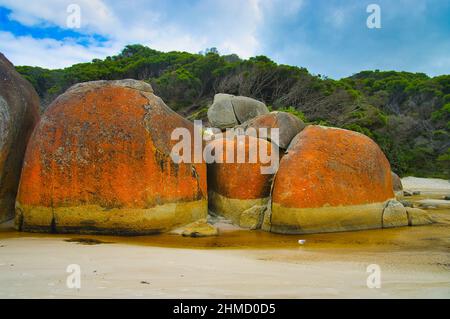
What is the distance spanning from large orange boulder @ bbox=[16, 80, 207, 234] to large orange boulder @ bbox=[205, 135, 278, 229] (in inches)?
37.8

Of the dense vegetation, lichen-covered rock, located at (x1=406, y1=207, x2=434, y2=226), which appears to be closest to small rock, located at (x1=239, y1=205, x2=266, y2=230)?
lichen-covered rock, located at (x1=406, y1=207, x2=434, y2=226)

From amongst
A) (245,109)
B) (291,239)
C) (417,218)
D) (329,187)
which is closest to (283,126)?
(329,187)

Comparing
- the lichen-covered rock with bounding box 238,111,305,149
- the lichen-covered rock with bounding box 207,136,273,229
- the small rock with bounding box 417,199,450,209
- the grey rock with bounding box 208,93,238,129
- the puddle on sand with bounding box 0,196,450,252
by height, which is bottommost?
the puddle on sand with bounding box 0,196,450,252

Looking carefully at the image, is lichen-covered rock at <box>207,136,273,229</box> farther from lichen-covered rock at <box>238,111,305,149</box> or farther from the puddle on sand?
lichen-covered rock at <box>238,111,305,149</box>

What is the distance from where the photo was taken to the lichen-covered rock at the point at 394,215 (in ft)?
19.7

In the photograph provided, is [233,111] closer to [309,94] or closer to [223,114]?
[223,114]

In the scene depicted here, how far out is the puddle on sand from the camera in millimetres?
4656

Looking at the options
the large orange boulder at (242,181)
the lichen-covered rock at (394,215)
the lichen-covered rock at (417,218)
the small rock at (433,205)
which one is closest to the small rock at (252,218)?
the large orange boulder at (242,181)

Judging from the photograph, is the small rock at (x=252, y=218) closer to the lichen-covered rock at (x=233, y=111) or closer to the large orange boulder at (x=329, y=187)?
the large orange boulder at (x=329, y=187)

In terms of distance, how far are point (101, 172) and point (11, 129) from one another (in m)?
1.58

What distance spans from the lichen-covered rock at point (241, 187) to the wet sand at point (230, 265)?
21.0 inches

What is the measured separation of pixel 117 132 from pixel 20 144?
1.71 metres

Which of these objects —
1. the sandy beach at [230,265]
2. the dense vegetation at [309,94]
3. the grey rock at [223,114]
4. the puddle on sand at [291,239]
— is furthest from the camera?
the dense vegetation at [309,94]

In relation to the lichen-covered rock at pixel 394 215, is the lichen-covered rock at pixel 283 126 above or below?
above
